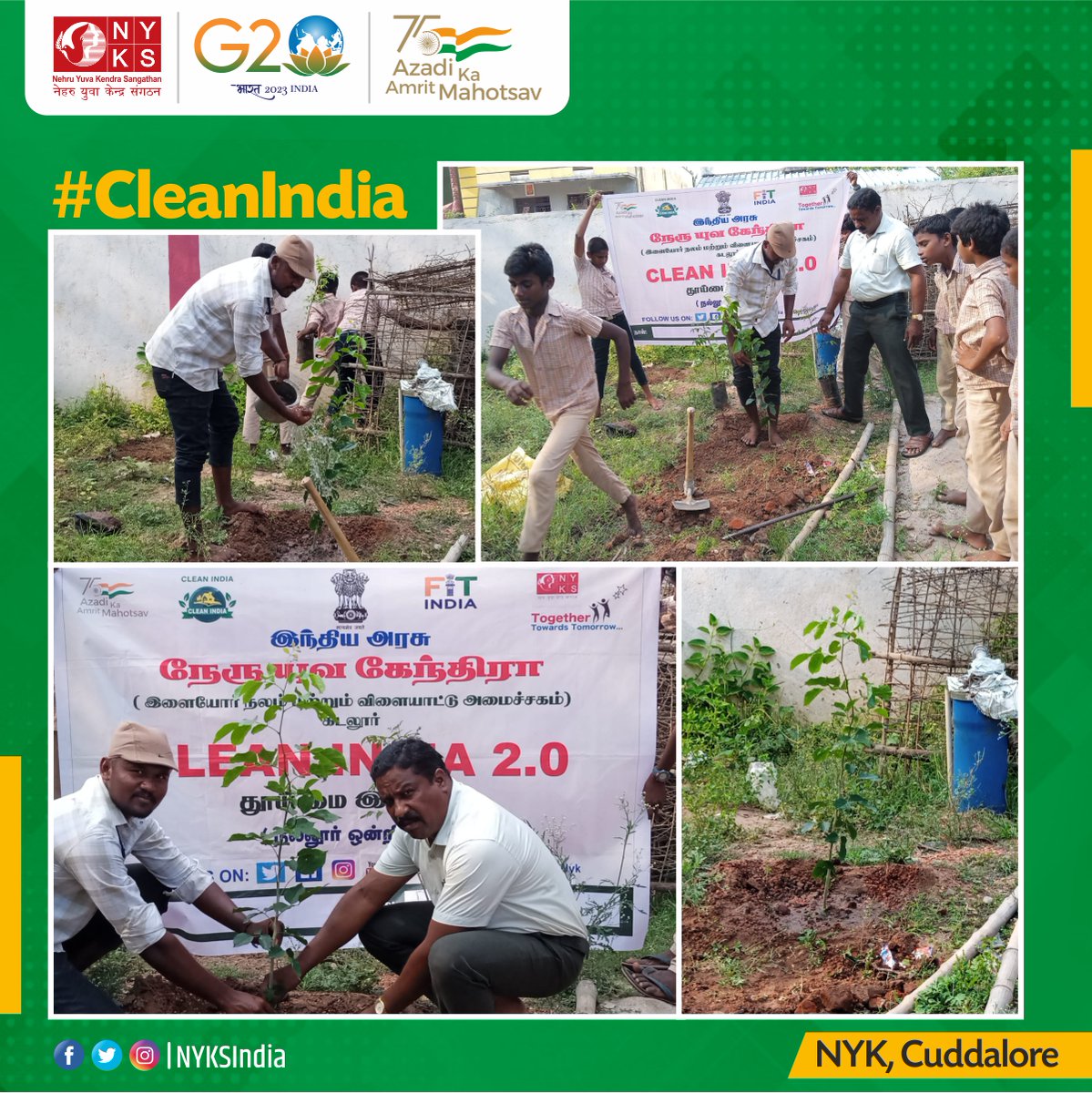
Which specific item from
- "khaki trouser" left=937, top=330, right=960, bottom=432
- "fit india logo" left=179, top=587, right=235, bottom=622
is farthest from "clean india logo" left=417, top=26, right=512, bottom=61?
"khaki trouser" left=937, top=330, right=960, bottom=432

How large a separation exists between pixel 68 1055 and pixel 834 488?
13.9ft

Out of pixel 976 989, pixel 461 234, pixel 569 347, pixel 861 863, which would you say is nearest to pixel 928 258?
pixel 569 347

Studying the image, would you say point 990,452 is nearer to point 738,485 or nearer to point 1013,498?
point 1013,498

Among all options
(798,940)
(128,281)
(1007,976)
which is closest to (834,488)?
(798,940)

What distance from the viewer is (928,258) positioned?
19.5ft

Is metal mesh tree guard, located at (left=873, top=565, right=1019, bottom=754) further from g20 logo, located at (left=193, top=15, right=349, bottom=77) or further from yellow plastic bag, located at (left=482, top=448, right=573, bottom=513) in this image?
g20 logo, located at (left=193, top=15, right=349, bottom=77)

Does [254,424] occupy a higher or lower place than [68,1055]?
higher

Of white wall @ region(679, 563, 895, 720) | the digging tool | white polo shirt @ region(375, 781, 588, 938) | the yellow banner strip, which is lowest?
the yellow banner strip

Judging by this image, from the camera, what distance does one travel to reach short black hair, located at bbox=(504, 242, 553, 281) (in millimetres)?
5383

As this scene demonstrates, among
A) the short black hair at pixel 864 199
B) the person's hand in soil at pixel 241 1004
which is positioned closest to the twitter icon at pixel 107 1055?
the person's hand in soil at pixel 241 1004

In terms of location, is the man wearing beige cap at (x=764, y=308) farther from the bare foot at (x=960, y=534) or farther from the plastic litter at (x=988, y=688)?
the plastic litter at (x=988, y=688)

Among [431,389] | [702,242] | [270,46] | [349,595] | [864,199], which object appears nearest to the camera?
[270,46]

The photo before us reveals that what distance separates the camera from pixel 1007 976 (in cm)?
506

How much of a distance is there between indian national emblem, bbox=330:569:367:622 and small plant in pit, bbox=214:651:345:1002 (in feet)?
0.99
